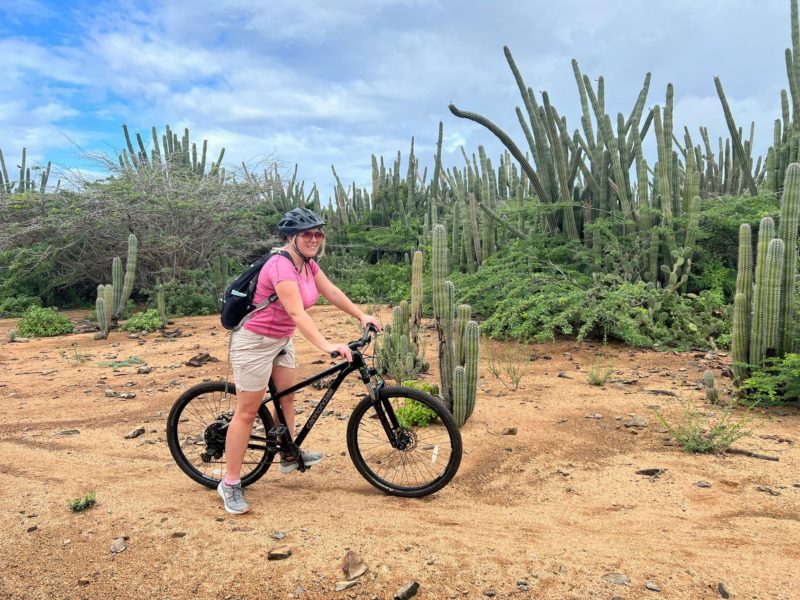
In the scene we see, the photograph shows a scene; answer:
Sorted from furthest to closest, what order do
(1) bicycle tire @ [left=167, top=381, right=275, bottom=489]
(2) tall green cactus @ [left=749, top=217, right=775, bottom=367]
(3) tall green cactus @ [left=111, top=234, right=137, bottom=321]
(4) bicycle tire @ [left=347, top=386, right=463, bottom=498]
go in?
(3) tall green cactus @ [left=111, top=234, right=137, bottom=321], (2) tall green cactus @ [left=749, top=217, right=775, bottom=367], (1) bicycle tire @ [left=167, top=381, right=275, bottom=489], (4) bicycle tire @ [left=347, top=386, right=463, bottom=498]

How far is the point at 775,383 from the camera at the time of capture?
522cm

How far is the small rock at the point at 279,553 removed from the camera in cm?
276

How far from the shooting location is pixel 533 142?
9180 mm

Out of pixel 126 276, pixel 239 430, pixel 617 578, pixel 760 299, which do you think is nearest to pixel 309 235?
pixel 239 430

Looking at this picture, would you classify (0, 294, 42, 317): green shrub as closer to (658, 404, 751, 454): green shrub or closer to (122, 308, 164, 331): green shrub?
(122, 308, 164, 331): green shrub

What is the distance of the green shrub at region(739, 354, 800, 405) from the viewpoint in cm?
514

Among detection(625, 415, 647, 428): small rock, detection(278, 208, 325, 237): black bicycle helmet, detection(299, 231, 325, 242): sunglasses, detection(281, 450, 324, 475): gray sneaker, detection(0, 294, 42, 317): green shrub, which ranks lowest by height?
detection(625, 415, 647, 428): small rock

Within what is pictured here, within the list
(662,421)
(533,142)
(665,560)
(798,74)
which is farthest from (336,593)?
(798,74)

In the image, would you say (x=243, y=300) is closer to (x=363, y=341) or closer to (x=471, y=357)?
(x=363, y=341)

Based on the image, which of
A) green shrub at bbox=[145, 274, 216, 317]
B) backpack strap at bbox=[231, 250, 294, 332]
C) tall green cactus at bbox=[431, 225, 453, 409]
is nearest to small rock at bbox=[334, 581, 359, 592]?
backpack strap at bbox=[231, 250, 294, 332]

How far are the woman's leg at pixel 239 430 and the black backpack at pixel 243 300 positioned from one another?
1.33 ft

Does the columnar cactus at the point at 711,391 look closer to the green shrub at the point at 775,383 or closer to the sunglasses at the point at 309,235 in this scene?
the green shrub at the point at 775,383

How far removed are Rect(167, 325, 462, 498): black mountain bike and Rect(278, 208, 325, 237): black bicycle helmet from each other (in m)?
0.69

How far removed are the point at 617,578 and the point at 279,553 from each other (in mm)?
1523
